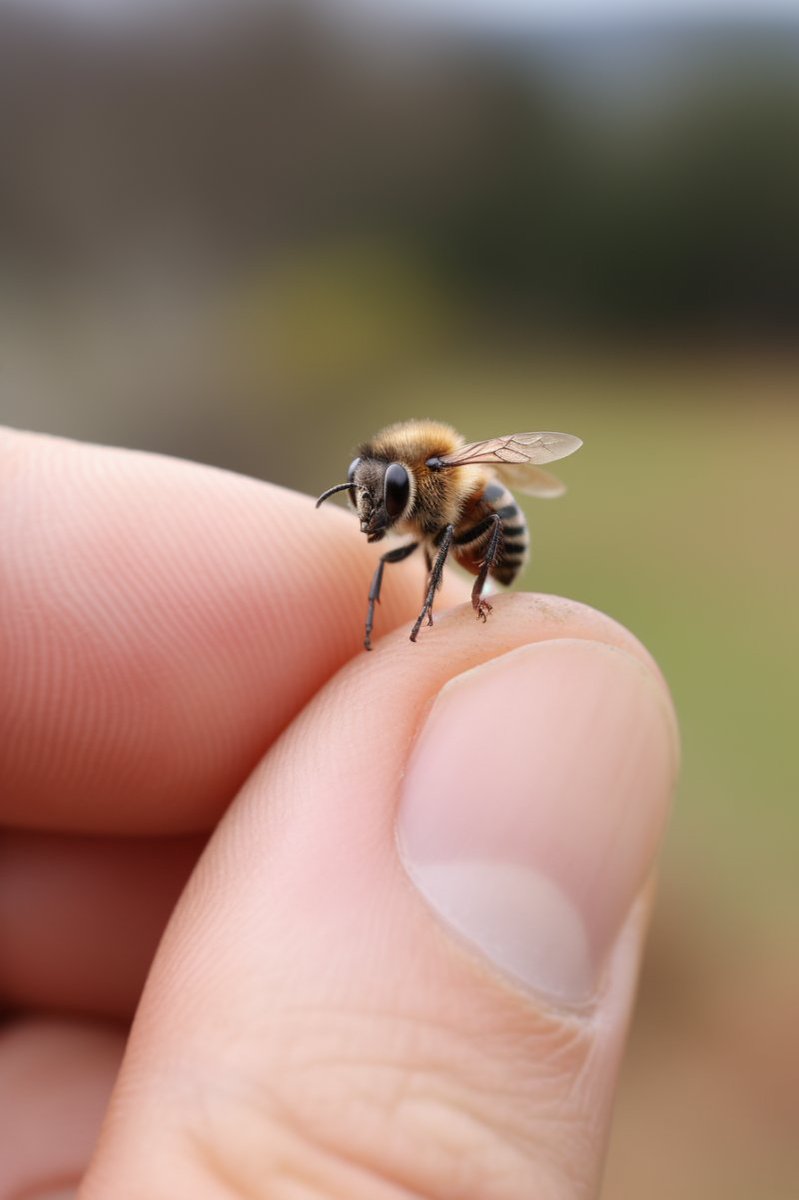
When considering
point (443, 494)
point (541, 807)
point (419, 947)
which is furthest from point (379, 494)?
point (419, 947)

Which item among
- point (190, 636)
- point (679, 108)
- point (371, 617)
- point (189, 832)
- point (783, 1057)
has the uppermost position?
point (679, 108)

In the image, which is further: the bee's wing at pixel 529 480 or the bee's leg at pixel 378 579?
the bee's wing at pixel 529 480

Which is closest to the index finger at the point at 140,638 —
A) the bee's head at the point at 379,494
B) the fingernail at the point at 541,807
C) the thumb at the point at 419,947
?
the bee's head at the point at 379,494

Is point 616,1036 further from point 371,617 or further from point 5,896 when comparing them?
point 5,896

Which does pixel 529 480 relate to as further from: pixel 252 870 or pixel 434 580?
pixel 252 870

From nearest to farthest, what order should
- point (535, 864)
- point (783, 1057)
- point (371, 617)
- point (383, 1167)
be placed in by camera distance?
point (383, 1167)
point (535, 864)
point (371, 617)
point (783, 1057)

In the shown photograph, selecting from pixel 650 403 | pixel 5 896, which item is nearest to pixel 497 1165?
pixel 5 896

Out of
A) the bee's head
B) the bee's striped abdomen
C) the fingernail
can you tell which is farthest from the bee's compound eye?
the fingernail

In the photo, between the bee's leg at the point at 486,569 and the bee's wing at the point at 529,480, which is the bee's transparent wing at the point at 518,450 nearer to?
the bee's leg at the point at 486,569
